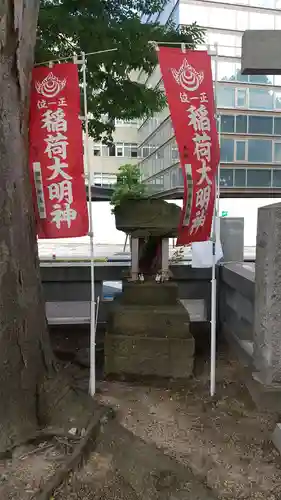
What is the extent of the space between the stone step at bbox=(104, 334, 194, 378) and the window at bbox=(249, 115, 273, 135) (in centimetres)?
2504

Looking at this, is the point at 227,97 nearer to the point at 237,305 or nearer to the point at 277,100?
the point at 277,100

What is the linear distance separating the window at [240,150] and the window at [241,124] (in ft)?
2.50

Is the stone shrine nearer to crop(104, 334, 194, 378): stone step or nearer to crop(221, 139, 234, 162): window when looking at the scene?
crop(104, 334, 194, 378): stone step

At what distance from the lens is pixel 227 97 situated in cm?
2698

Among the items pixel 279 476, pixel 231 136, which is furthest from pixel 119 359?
pixel 231 136

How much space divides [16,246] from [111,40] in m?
3.86

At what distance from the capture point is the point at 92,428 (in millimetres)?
3367

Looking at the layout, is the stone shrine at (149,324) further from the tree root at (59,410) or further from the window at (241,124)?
the window at (241,124)

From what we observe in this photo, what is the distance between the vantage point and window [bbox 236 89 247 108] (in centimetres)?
2703

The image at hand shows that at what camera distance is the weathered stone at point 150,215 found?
494cm

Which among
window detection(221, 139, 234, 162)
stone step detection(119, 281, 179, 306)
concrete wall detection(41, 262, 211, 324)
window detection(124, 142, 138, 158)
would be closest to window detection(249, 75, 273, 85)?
window detection(221, 139, 234, 162)

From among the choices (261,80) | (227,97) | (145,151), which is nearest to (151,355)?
(227,97)

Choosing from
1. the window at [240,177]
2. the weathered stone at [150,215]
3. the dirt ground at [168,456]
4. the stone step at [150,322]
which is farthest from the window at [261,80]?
the dirt ground at [168,456]

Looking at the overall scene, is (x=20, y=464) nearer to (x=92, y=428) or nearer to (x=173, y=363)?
(x=92, y=428)
